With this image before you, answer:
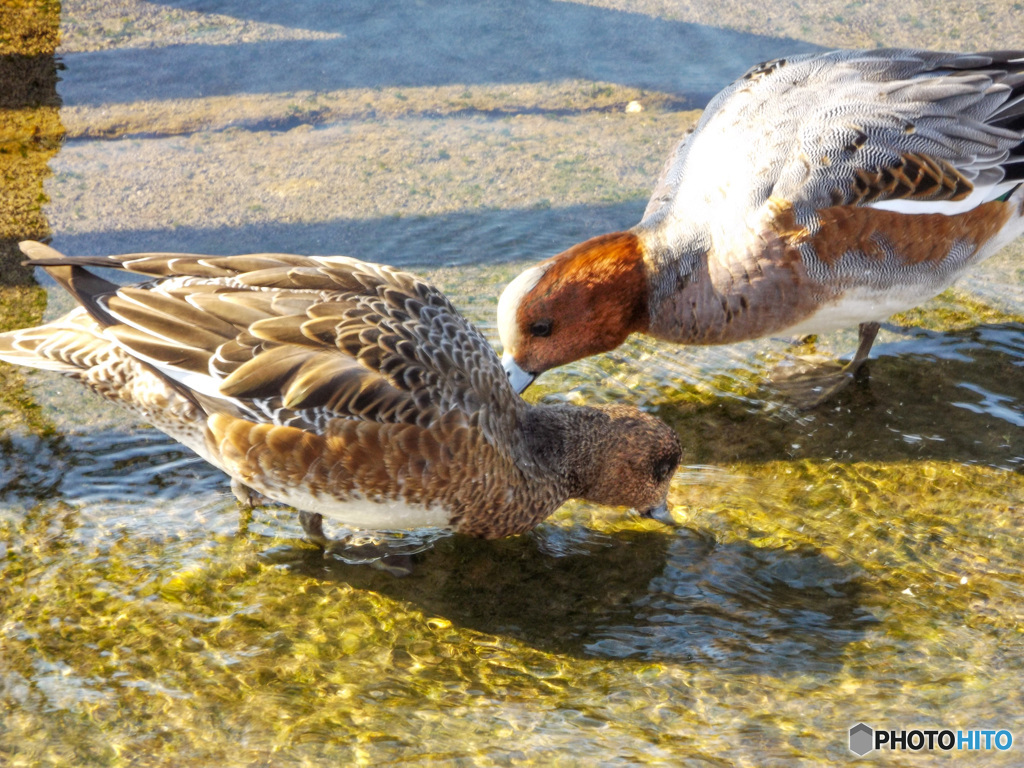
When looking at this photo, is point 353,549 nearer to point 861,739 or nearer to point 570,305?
point 570,305

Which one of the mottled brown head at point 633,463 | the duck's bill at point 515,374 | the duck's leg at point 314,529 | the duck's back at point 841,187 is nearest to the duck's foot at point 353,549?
the duck's leg at point 314,529

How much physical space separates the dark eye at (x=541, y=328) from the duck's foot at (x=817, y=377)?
42.2 inches

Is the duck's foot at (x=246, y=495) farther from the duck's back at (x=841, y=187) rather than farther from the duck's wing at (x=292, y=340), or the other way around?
the duck's back at (x=841, y=187)

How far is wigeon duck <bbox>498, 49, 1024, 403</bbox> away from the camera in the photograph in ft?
12.6

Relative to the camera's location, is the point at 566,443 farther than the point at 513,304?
No

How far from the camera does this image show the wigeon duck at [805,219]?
383 cm

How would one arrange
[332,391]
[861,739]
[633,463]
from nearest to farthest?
[861,739] → [332,391] → [633,463]

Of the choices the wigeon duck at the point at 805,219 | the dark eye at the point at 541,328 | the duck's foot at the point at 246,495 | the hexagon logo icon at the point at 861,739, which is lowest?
the hexagon logo icon at the point at 861,739

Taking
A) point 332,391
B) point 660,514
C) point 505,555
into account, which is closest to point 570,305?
point 660,514

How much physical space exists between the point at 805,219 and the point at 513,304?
1120mm

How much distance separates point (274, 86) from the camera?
5996 mm

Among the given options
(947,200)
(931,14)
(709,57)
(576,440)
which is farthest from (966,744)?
(931,14)

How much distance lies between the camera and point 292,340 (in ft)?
10.3

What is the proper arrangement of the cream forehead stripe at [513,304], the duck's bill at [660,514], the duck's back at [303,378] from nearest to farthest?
the duck's back at [303,378]
the duck's bill at [660,514]
the cream forehead stripe at [513,304]
